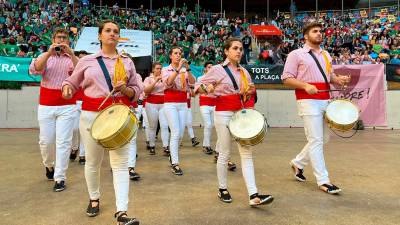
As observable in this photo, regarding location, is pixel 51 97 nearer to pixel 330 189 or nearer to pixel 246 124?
pixel 246 124

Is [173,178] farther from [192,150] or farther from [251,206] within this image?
[192,150]

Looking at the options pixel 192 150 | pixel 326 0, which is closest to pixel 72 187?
pixel 192 150

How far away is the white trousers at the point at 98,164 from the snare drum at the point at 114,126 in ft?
0.58

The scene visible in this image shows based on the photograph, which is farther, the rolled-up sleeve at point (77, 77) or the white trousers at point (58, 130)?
the white trousers at point (58, 130)

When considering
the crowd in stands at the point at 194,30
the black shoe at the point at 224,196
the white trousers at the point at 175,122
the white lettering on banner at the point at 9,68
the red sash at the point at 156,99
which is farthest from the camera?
the crowd in stands at the point at 194,30

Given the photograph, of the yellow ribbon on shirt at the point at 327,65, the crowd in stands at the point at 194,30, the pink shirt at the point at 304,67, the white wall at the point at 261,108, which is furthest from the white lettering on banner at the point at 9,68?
the yellow ribbon on shirt at the point at 327,65

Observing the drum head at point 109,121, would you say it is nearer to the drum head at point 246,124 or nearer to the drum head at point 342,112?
the drum head at point 246,124

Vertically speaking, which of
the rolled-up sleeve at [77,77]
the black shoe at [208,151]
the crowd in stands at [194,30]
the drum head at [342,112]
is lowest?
the black shoe at [208,151]

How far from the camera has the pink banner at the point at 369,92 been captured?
44.2ft

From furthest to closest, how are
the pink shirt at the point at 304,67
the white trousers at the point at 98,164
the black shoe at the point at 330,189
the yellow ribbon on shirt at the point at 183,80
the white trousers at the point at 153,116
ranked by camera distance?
the white trousers at the point at 153,116
the yellow ribbon on shirt at the point at 183,80
the pink shirt at the point at 304,67
the black shoe at the point at 330,189
the white trousers at the point at 98,164

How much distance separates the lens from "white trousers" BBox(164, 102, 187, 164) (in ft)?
20.6

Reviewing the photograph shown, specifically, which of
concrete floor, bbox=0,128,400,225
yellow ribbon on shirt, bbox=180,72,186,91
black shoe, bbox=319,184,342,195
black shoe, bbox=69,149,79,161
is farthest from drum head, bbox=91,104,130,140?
black shoe, bbox=69,149,79,161

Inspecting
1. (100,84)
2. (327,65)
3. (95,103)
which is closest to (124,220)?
(95,103)

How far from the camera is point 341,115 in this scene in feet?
16.5
